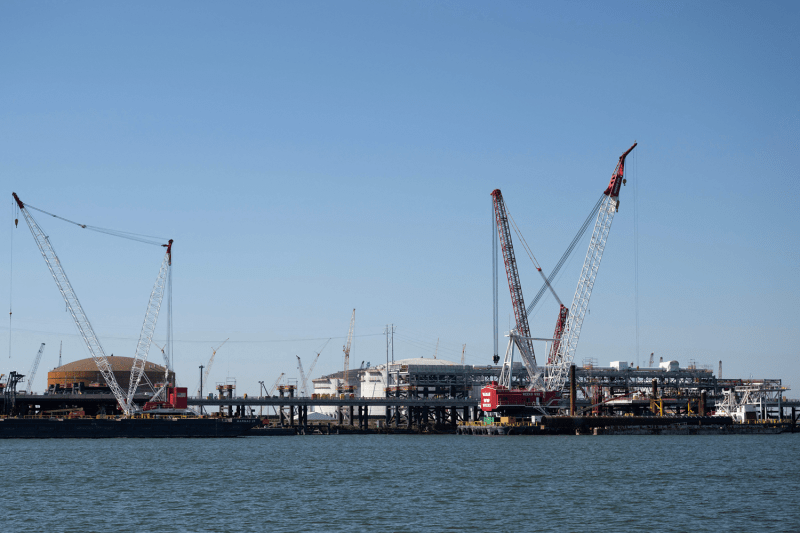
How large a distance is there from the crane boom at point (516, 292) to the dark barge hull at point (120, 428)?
2451 inches

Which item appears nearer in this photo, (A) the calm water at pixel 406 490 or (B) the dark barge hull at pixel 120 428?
(A) the calm water at pixel 406 490

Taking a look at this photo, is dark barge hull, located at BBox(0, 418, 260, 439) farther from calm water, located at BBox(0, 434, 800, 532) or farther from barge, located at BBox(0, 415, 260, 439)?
calm water, located at BBox(0, 434, 800, 532)

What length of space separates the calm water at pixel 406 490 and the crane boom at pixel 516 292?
249ft

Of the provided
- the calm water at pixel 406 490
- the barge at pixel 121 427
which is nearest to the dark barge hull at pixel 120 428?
the barge at pixel 121 427

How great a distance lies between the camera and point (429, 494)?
65750mm

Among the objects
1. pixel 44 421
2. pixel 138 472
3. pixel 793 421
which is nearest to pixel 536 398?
pixel 793 421

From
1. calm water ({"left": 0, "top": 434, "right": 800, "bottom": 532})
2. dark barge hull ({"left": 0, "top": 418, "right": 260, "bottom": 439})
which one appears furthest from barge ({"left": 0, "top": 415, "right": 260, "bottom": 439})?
calm water ({"left": 0, "top": 434, "right": 800, "bottom": 532})

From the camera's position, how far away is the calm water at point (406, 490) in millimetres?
53156

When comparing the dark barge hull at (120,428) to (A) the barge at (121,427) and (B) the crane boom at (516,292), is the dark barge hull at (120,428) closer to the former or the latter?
(A) the barge at (121,427)

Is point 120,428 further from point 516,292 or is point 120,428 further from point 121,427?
point 516,292

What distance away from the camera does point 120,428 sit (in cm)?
15612

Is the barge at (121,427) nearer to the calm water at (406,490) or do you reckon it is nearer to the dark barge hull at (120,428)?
the dark barge hull at (120,428)

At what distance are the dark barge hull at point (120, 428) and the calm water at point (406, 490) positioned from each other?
39769mm

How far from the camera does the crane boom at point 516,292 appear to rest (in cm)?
18938
